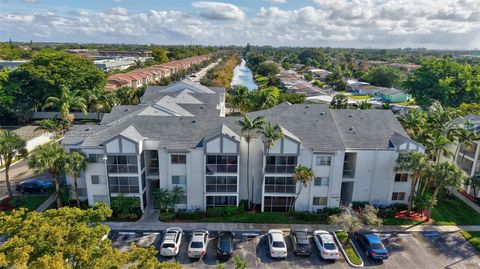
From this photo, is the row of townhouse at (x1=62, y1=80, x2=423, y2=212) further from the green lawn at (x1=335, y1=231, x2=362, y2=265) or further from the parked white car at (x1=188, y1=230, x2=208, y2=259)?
the parked white car at (x1=188, y1=230, x2=208, y2=259)

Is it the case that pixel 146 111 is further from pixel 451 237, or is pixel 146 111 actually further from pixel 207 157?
pixel 451 237

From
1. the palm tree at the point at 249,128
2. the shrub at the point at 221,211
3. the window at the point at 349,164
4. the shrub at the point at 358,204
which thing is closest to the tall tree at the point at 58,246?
the shrub at the point at 221,211

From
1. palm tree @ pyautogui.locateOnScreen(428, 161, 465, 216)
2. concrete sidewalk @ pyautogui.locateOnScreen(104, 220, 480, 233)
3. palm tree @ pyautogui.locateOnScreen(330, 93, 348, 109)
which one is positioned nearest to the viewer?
palm tree @ pyautogui.locateOnScreen(428, 161, 465, 216)

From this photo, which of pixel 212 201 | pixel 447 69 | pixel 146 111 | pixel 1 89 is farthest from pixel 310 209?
pixel 447 69

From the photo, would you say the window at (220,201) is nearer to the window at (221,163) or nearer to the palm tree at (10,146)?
the window at (221,163)

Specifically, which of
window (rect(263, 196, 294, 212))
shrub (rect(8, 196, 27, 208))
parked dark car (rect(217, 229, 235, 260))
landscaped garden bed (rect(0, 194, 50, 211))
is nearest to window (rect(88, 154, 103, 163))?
landscaped garden bed (rect(0, 194, 50, 211))

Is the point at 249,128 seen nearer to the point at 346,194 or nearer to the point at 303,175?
the point at 303,175
